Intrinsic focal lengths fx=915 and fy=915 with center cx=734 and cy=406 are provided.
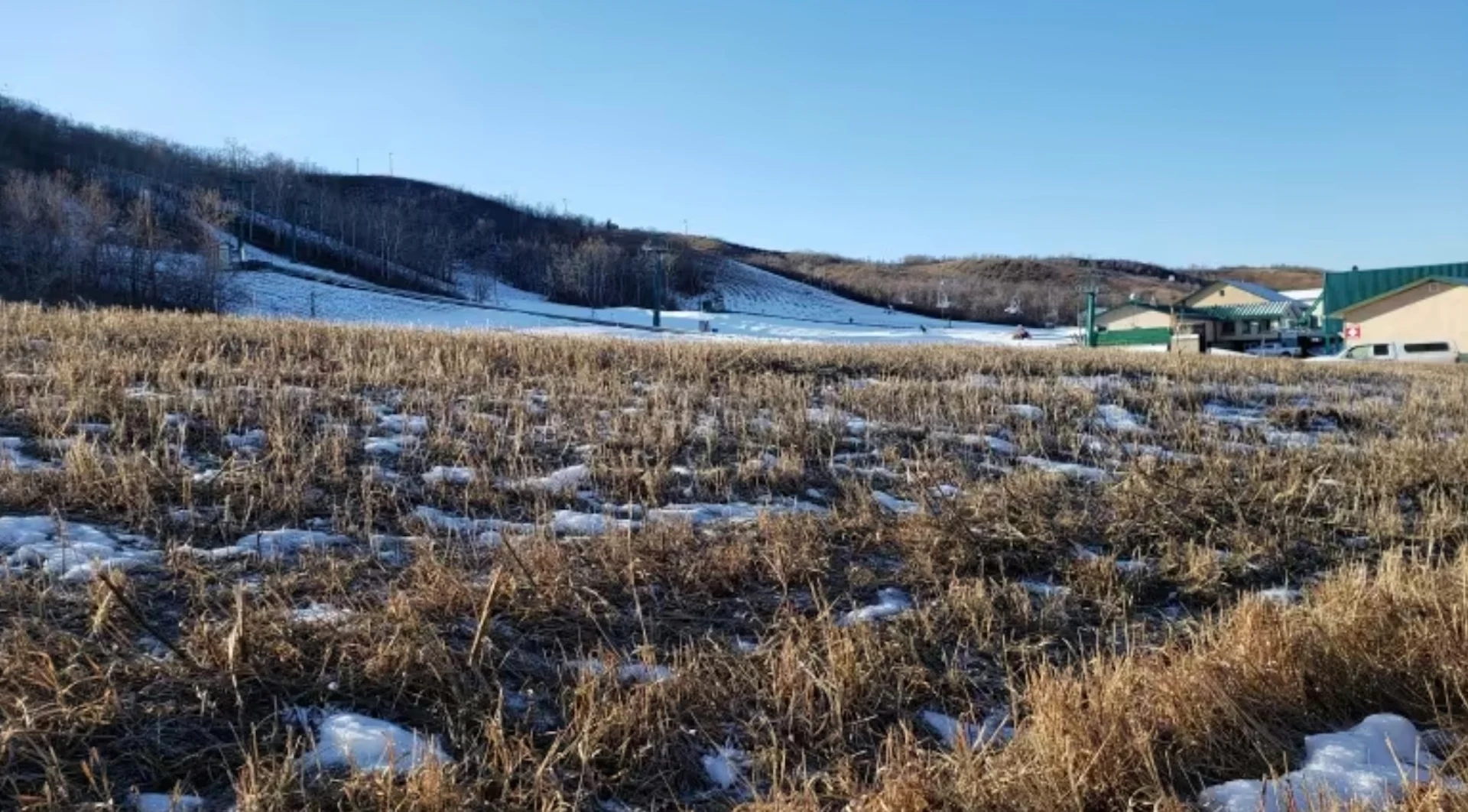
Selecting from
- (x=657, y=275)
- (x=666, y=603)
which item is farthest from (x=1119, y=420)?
(x=657, y=275)

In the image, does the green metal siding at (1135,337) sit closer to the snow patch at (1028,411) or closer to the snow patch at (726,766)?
the snow patch at (1028,411)

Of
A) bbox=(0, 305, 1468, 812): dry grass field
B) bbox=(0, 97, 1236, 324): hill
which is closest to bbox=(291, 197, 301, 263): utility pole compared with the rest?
bbox=(0, 97, 1236, 324): hill

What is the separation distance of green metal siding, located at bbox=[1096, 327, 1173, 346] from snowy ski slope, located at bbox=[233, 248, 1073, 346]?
5389 millimetres

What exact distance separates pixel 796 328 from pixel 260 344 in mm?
72486

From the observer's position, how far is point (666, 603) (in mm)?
4543

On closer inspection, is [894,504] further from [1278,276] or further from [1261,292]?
[1278,276]

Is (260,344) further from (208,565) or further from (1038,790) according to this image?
(1038,790)

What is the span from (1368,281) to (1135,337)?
19.9 metres

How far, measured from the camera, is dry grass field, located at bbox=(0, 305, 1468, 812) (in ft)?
10.1

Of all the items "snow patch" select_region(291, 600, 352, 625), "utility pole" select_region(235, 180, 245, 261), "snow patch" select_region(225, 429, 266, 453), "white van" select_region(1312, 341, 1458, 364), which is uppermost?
"utility pole" select_region(235, 180, 245, 261)

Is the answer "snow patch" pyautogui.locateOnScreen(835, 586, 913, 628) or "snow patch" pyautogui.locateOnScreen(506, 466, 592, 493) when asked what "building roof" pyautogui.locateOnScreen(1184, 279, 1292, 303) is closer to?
"snow patch" pyautogui.locateOnScreen(506, 466, 592, 493)

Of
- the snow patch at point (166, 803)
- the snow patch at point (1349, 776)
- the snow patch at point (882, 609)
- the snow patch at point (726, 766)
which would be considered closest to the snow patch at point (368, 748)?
the snow patch at point (166, 803)

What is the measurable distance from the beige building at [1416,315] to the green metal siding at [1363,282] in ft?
47.7

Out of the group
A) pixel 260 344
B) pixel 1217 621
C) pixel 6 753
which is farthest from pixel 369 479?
pixel 260 344
